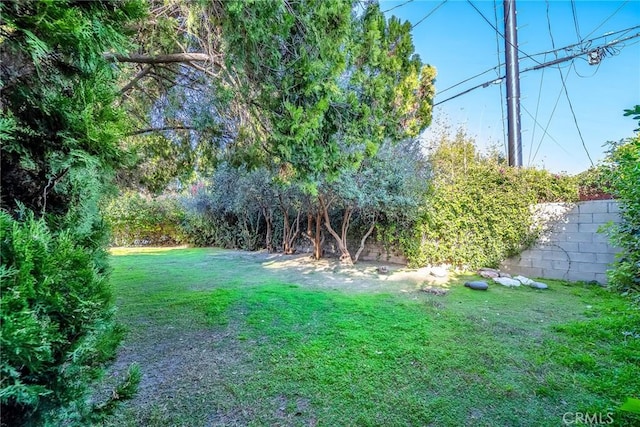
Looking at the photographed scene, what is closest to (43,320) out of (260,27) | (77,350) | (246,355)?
(77,350)

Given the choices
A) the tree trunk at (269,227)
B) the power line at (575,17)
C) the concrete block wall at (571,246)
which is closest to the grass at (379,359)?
the concrete block wall at (571,246)

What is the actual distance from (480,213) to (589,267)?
2.29 meters

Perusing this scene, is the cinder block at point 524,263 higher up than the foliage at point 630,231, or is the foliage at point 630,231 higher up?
the foliage at point 630,231

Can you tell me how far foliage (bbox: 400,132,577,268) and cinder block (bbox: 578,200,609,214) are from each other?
294 mm

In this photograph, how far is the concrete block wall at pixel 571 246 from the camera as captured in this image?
5.78m

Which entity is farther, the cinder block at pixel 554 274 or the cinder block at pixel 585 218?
the cinder block at pixel 554 274

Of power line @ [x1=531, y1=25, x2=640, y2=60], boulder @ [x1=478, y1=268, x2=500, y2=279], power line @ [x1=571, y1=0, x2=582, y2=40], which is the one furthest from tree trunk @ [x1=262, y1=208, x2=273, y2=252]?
power line @ [x1=571, y1=0, x2=582, y2=40]

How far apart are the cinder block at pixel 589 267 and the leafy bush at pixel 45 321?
7942mm

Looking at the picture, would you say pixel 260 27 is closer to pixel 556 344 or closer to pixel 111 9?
pixel 111 9

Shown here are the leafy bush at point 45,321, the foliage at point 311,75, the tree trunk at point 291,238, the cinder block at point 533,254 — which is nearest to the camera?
the leafy bush at point 45,321

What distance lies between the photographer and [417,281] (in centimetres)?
646

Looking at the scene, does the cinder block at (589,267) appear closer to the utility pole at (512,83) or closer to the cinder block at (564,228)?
the cinder block at (564,228)

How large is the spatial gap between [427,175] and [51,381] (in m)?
7.82

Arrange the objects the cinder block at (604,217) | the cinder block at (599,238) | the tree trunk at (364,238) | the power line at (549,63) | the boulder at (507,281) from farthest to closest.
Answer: the tree trunk at (364,238) < the power line at (549,63) < the boulder at (507,281) < the cinder block at (599,238) < the cinder block at (604,217)
